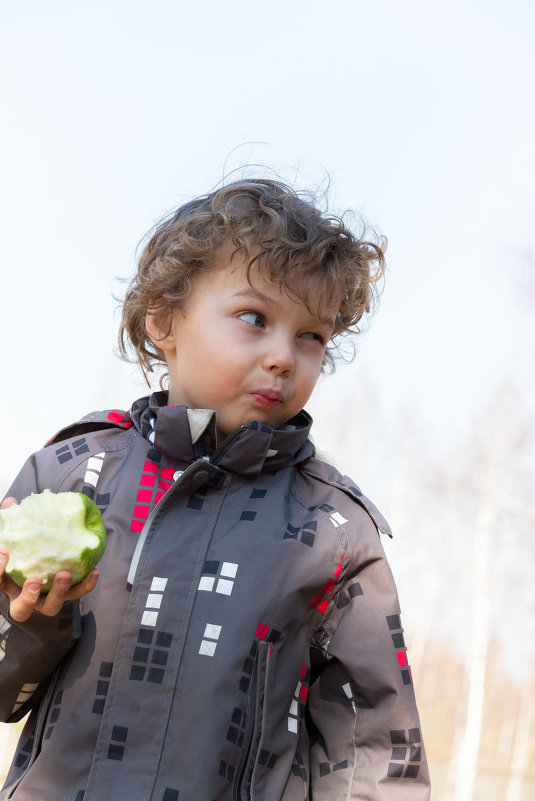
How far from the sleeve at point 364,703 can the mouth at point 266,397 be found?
0.39m

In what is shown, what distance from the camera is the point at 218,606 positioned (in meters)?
1.70

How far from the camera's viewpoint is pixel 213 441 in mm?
1937

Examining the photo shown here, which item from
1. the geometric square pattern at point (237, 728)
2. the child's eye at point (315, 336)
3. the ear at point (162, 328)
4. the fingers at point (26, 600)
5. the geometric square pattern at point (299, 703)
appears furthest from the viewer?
the ear at point (162, 328)

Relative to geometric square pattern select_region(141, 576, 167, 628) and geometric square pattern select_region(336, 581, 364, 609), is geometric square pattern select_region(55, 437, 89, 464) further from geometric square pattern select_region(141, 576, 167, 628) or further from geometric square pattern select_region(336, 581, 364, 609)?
geometric square pattern select_region(336, 581, 364, 609)

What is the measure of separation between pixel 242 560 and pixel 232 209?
1.01 metres

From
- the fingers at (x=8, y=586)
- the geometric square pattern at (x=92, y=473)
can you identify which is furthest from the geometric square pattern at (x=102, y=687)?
the geometric square pattern at (x=92, y=473)

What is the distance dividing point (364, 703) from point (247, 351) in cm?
85

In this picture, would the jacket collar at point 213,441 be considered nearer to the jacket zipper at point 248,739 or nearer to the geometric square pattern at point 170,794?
the jacket zipper at point 248,739

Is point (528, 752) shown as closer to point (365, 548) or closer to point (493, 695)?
point (493, 695)

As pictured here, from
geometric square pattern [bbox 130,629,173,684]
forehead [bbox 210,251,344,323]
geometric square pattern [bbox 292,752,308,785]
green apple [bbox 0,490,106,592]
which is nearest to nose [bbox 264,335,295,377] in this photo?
forehead [bbox 210,251,344,323]

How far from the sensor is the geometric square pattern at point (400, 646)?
1875mm

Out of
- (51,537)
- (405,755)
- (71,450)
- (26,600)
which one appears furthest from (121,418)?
(405,755)

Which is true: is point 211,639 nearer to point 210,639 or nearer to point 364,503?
point 210,639

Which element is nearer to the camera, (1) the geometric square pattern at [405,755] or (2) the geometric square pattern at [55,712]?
(2) the geometric square pattern at [55,712]
